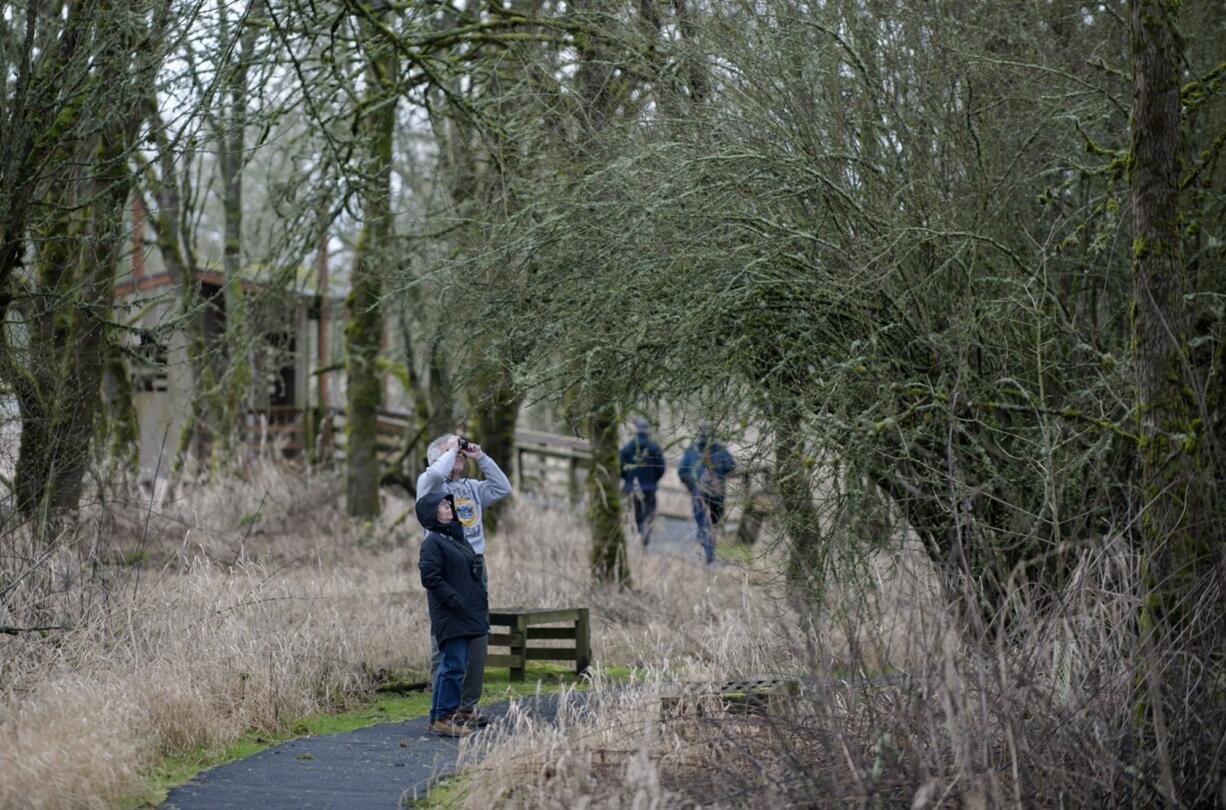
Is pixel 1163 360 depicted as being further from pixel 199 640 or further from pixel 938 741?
→ pixel 199 640

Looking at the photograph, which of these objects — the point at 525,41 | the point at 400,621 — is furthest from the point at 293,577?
the point at 525,41

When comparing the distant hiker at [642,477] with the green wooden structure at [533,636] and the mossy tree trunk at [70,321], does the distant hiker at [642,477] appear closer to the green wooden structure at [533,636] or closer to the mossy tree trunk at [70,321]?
→ the green wooden structure at [533,636]

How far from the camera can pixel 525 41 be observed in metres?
11.4

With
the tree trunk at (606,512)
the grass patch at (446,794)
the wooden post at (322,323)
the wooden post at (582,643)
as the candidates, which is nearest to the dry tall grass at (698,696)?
the grass patch at (446,794)

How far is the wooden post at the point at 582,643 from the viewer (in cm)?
1073

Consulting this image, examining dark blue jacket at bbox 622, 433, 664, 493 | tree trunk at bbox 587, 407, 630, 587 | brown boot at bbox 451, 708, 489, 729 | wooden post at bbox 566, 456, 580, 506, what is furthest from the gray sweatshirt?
wooden post at bbox 566, 456, 580, 506

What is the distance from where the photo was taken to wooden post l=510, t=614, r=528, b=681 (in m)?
10.5

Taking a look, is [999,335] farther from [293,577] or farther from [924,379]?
[293,577]

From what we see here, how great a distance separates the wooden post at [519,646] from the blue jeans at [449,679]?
1.93m

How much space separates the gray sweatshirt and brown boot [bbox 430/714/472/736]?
3.14 ft

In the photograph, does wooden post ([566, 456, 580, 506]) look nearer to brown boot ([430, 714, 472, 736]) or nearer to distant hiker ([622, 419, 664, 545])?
distant hiker ([622, 419, 664, 545])

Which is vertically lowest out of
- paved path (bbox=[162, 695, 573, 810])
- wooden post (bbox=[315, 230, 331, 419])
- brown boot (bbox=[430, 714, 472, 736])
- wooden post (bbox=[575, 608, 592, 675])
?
paved path (bbox=[162, 695, 573, 810])

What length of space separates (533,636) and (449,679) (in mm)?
2219

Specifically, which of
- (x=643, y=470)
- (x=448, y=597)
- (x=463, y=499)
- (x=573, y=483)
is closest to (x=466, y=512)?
(x=463, y=499)
